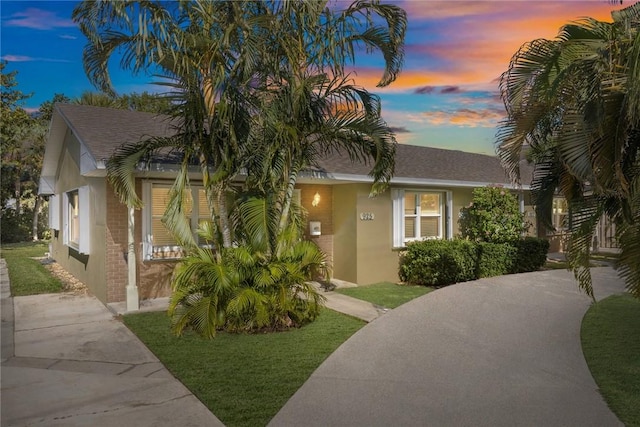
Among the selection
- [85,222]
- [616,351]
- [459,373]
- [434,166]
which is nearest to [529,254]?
[434,166]

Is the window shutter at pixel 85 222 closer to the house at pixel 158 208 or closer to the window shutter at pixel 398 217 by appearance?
the house at pixel 158 208

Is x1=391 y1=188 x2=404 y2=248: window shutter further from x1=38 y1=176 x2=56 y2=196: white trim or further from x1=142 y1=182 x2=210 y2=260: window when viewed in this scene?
x1=38 y1=176 x2=56 y2=196: white trim

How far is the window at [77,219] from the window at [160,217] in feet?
4.90

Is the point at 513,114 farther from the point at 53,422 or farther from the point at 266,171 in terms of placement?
the point at 53,422

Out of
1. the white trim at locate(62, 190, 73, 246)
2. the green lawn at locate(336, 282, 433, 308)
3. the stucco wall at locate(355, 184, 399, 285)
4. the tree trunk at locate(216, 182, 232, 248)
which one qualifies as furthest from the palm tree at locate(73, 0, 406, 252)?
the white trim at locate(62, 190, 73, 246)

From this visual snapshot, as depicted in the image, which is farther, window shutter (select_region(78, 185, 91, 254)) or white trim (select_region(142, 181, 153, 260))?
window shutter (select_region(78, 185, 91, 254))

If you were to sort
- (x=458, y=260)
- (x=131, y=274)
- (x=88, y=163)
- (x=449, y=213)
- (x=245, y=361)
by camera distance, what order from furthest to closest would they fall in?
(x=449, y=213) < (x=458, y=260) < (x=88, y=163) < (x=131, y=274) < (x=245, y=361)

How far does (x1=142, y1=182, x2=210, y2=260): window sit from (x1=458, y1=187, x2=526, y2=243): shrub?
7.60m

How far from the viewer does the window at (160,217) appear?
934cm

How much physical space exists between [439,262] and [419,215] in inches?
81.0

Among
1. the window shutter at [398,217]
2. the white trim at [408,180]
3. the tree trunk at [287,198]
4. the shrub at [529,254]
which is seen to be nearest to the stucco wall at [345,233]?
the white trim at [408,180]

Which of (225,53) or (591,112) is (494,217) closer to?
(591,112)

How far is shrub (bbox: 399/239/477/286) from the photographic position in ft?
36.9

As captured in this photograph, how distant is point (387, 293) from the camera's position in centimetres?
1020
